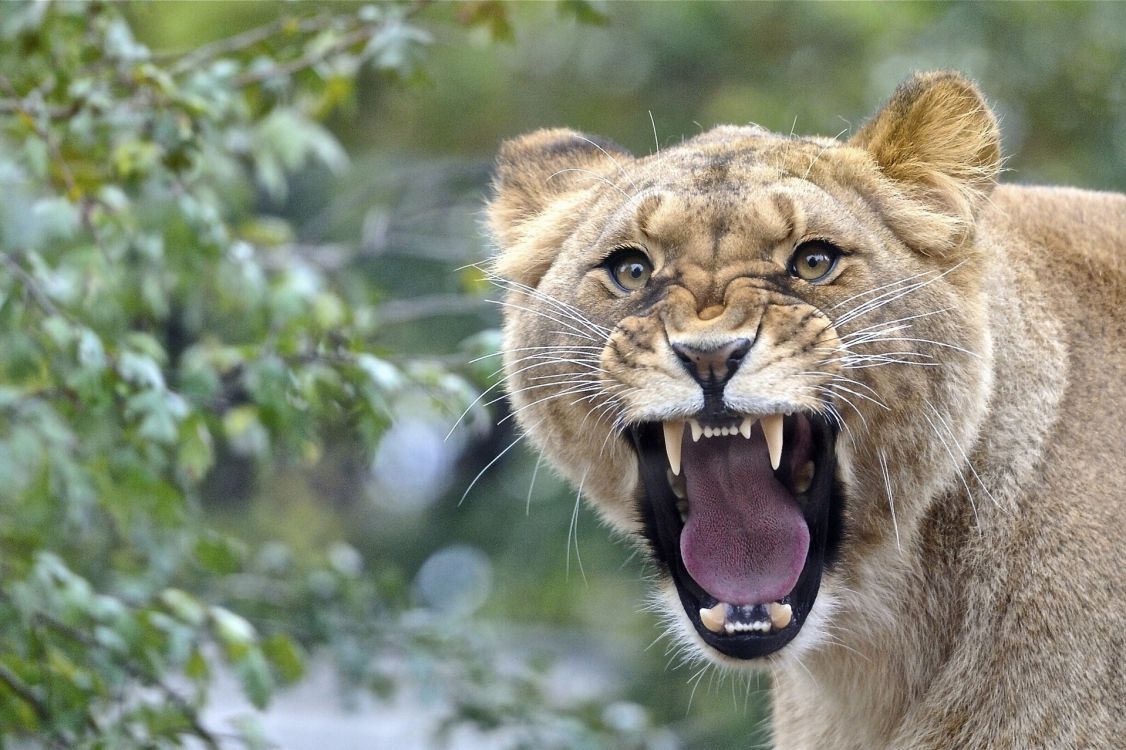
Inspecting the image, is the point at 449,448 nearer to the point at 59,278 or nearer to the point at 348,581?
the point at 348,581

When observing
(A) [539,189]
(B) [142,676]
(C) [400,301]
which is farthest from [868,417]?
(C) [400,301]

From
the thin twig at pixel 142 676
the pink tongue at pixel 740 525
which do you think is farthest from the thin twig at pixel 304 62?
the pink tongue at pixel 740 525

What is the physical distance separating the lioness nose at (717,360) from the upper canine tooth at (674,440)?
0.28 metres

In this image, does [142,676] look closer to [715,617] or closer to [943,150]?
[715,617]

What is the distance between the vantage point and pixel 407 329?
15.2 m

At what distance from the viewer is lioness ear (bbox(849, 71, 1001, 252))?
3.61m

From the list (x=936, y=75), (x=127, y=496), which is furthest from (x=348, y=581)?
(x=936, y=75)

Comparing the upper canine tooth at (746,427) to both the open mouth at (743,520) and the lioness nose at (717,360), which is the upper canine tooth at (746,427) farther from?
the lioness nose at (717,360)

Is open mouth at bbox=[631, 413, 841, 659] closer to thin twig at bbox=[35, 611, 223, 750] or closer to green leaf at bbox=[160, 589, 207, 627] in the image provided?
green leaf at bbox=[160, 589, 207, 627]

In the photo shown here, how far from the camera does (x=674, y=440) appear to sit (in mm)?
3512

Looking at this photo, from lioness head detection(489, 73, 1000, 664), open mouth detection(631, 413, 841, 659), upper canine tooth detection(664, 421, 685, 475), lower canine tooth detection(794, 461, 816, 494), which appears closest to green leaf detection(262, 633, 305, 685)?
lioness head detection(489, 73, 1000, 664)

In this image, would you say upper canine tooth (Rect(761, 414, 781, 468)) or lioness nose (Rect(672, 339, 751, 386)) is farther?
upper canine tooth (Rect(761, 414, 781, 468))

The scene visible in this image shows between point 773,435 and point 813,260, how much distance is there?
408 millimetres

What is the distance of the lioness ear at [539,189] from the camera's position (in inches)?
160
